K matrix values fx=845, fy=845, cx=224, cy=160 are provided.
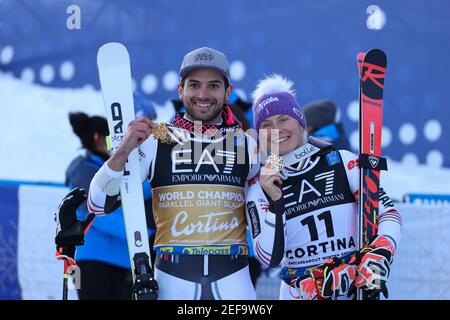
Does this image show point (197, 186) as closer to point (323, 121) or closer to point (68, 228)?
point (68, 228)

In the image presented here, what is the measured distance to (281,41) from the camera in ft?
24.7

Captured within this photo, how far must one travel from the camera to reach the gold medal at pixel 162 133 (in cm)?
400

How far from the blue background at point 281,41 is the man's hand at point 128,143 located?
371cm

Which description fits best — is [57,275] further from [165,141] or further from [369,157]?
[369,157]

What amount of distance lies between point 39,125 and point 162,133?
4586mm

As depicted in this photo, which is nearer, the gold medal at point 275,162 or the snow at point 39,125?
the gold medal at point 275,162

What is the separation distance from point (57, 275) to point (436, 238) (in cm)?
282

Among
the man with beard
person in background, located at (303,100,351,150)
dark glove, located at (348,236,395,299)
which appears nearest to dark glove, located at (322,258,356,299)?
dark glove, located at (348,236,395,299)

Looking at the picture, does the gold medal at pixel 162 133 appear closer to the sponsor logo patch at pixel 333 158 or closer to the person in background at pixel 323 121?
the sponsor logo patch at pixel 333 158

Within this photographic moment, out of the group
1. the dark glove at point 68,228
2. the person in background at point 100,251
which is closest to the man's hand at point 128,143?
the dark glove at point 68,228

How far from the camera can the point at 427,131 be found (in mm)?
7133

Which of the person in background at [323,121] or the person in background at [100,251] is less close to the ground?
the person in background at [323,121]

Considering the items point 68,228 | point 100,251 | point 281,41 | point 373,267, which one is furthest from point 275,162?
point 281,41

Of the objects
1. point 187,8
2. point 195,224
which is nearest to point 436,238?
point 195,224
